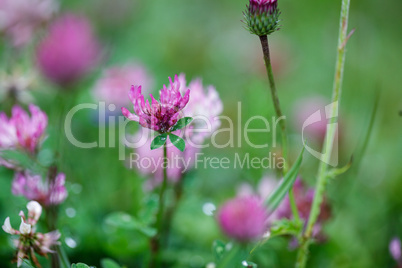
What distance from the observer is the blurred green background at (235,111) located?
1447 millimetres

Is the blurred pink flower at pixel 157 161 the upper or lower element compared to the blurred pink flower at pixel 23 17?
lower

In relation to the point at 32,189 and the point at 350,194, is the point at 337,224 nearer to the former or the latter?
the point at 350,194

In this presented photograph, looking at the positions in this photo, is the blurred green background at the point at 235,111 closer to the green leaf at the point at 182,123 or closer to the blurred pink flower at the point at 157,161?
the blurred pink flower at the point at 157,161

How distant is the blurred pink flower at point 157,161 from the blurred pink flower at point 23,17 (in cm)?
82

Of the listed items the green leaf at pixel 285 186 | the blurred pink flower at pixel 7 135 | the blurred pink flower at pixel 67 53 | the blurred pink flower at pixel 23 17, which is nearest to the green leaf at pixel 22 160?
the blurred pink flower at pixel 7 135

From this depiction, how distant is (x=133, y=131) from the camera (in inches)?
62.1

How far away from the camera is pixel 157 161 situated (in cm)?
142

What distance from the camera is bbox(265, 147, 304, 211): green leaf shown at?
0.96 meters

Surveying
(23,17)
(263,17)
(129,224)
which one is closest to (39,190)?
(129,224)

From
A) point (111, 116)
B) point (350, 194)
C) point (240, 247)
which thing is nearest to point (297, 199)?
point (240, 247)

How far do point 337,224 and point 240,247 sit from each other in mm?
802

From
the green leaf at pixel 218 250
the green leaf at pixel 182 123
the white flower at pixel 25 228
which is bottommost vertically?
the green leaf at pixel 218 250

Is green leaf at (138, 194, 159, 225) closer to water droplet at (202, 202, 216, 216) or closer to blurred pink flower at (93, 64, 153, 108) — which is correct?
water droplet at (202, 202, 216, 216)

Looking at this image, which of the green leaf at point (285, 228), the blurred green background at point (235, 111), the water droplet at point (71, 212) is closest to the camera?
the green leaf at point (285, 228)
